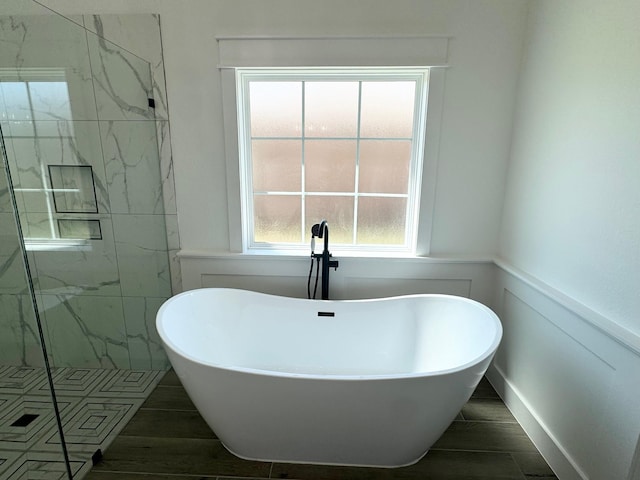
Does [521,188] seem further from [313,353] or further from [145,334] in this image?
[145,334]

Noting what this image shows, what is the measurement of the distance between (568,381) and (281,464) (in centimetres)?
128

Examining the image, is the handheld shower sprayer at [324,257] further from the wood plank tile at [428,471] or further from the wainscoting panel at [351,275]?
the wood plank tile at [428,471]

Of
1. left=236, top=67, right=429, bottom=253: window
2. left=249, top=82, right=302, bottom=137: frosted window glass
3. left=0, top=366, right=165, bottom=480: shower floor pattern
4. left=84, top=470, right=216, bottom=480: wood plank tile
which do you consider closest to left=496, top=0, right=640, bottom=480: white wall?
left=236, top=67, right=429, bottom=253: window

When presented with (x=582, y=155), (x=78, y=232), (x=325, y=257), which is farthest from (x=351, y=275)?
(x=78, y=232)

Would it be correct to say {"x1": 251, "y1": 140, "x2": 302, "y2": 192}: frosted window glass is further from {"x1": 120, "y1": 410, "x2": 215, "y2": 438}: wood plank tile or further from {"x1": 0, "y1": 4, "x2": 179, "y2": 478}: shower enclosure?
{"x1": 120, "y1": 410, "x2": 215, "y2": 438}: wood plank tile

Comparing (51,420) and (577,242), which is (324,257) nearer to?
(577,242)

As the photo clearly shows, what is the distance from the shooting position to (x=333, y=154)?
6.40 ft

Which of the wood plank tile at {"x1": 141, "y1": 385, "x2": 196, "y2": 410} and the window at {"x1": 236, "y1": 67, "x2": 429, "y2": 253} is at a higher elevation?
the window at {"x1": 236, "y1": 67, "x2": 429, "y2": 253}

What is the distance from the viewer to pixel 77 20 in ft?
5.63

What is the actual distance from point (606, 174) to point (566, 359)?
77 centimetres

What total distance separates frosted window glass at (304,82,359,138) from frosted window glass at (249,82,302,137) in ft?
0.20

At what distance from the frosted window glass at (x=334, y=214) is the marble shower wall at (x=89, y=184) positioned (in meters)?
0.86

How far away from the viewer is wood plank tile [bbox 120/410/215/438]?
1537 millimetres

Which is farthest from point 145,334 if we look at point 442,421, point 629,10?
point 629,10
